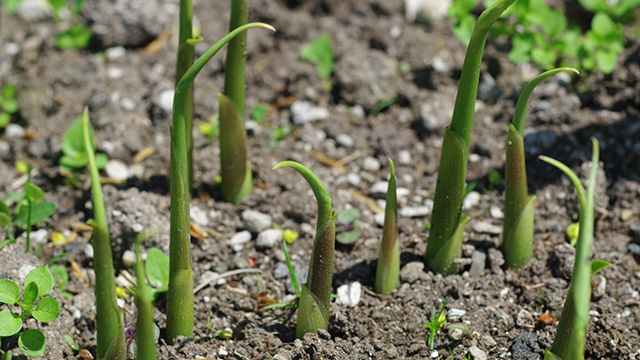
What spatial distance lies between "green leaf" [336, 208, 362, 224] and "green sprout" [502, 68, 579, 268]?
0.48 m

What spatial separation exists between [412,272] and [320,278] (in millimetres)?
388

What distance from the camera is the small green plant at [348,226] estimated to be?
6.55ft

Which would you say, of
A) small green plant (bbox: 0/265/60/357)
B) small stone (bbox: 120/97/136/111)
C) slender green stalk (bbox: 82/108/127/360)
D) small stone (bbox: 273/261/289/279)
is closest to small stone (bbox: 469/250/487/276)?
small stone (bbox: 273/261/289/279)

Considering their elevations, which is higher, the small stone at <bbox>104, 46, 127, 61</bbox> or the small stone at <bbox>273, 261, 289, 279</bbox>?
the small stone at <bbox>104, 46, 127, 61</bbox>

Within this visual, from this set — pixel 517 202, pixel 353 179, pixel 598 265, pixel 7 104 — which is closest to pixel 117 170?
pixel 7 104

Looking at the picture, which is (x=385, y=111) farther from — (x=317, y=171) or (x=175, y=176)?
(x=175, y=176)

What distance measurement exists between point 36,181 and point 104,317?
112 centimetres

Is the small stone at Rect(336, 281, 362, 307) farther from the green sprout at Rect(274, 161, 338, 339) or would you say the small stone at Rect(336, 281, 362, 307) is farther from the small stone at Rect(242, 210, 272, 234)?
the small stone at Rect(242, 210, 272, 234)

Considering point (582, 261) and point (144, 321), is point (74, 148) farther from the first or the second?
point (582, 261)

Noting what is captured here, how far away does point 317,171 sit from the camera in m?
2.32

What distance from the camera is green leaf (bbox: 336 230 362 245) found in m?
1.99

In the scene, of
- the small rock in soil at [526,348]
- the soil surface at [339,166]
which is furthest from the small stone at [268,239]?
the small rock in soil at [526,348]

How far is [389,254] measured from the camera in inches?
69.0

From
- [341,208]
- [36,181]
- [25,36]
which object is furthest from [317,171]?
[25,36]
